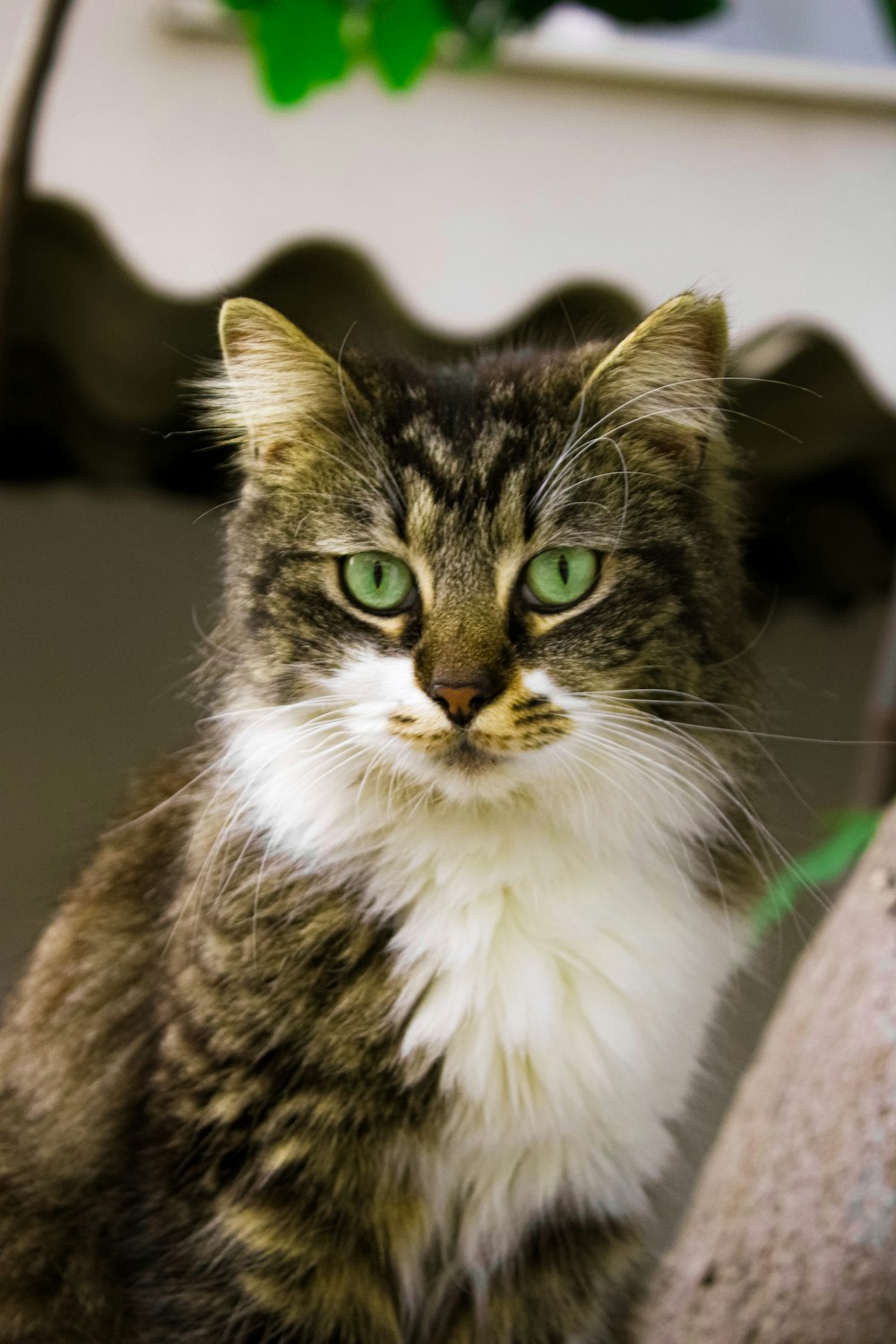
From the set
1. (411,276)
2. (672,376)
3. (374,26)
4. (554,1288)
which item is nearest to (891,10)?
(374,26)

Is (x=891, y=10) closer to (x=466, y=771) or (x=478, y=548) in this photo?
(x=478, y=548)

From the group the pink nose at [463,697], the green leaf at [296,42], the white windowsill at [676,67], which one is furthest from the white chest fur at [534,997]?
the white windowsill at [676,67]

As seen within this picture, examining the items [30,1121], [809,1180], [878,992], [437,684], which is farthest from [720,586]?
[30,1121]

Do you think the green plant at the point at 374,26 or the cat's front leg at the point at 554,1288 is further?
the green plant at the point at 374,26

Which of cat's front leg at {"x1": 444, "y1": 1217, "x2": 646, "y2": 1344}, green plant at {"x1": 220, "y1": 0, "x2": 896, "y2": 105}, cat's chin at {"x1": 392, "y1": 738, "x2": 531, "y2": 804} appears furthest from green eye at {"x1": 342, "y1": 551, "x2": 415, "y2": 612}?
green plant at {"x1": 220, "y1": 0, "x2": 896, "y2": 105}

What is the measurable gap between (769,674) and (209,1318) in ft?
1.97

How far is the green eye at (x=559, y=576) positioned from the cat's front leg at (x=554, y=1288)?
1.60 feet

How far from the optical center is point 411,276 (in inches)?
67.5

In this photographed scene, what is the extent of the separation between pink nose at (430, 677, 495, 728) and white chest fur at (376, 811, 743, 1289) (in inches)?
4.4

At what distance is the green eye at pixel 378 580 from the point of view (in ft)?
2.64

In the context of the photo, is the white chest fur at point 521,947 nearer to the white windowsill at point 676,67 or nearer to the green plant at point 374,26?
the green plant at point 374,26

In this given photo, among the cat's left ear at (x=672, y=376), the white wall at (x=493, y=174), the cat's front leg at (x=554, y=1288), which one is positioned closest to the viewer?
the cat's left ear at (x=672, y=376)

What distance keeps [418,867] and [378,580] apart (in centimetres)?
21

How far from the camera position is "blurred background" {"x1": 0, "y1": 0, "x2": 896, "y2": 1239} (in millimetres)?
1171
